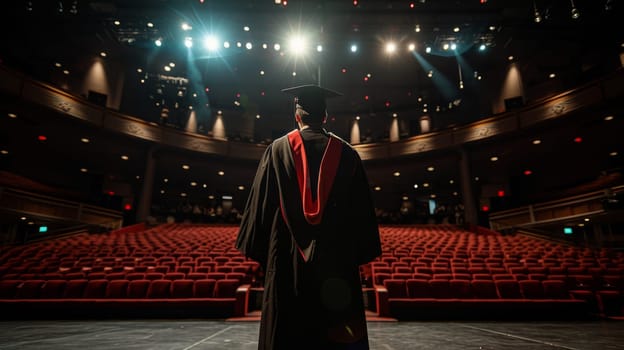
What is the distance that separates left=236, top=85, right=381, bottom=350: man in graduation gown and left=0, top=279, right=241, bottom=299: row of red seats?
4.08m

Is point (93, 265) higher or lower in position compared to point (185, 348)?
higher

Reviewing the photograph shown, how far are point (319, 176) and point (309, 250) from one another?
33 centimetres

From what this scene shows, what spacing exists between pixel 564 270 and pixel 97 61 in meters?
19.1

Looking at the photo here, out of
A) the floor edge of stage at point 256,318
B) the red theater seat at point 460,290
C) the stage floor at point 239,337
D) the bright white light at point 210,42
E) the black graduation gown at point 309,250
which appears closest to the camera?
the black graduation gown at point 309,250

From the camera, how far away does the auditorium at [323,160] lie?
4656 mm

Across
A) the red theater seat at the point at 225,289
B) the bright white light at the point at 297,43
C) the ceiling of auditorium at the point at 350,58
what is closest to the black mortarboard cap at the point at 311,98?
the red theater seat at the point at 225,289

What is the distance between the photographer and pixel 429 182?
62.0 ft

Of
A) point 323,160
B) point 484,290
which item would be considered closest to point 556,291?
point 484,290

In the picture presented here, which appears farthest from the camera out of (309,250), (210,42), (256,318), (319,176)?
(210,42)

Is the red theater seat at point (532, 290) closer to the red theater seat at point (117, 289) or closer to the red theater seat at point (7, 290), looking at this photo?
the red theater seat at point (117, 289)

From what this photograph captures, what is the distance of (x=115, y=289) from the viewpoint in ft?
16.0

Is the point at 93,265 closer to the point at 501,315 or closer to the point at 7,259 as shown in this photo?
the point at 7,259

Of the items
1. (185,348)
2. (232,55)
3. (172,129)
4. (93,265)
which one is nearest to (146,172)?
(172,129)

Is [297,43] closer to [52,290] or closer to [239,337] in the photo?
[52,290]
